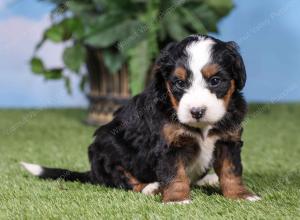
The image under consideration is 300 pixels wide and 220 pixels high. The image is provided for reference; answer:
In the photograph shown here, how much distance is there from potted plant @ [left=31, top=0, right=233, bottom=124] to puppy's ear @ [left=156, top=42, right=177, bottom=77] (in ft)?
9.90

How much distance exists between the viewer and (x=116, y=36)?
6520 millimetres

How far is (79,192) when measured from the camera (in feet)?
11.2

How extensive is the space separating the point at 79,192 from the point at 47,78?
390 cm

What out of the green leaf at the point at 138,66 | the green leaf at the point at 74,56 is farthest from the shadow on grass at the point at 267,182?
the green leaf at the point at 74,56

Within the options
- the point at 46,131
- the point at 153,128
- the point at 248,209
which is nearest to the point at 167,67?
the point at 153,128

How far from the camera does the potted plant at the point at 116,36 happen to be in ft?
21.1

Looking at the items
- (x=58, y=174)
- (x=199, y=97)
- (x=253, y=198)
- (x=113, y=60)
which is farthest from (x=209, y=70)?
(x=113, y=60)

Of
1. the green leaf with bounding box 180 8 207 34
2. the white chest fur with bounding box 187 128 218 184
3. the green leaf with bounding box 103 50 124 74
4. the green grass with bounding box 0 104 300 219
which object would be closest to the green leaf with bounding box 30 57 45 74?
the green grass with bounding box 0 104 300 219

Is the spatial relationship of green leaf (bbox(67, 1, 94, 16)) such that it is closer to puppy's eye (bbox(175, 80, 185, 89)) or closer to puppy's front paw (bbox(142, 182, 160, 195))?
puppy's front paw (bbox(142, 182, 160, 195))

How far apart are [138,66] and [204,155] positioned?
3236 millimetres

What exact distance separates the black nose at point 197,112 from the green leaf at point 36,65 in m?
4.46

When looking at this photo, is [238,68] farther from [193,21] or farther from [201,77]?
[193,21]

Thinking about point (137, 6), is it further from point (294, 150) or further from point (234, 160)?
point (234, 160)

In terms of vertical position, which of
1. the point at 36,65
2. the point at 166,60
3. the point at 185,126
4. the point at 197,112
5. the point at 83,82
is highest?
the point at 166,60
